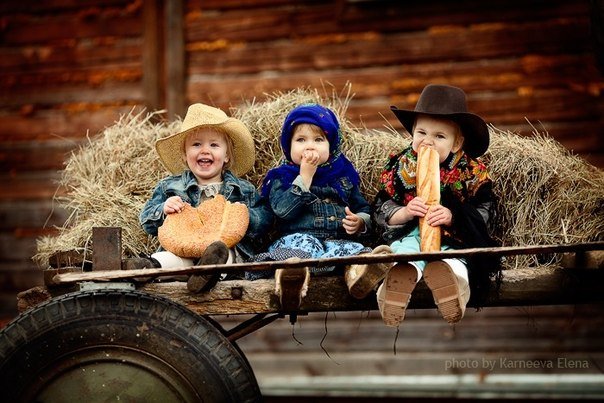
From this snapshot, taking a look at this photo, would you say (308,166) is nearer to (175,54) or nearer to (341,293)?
(341,293)

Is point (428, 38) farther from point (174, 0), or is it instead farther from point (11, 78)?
point (11, 78)

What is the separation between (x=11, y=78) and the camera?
6.91 meters

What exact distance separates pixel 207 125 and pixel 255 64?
2754 mm

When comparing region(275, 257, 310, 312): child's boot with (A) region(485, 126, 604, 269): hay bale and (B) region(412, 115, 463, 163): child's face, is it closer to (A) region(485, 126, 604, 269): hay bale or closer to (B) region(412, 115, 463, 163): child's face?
(B) region(412, 115, 463, 163): child's face

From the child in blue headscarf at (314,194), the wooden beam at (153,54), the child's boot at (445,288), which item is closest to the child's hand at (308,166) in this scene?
the child in blue headscarf at (314,194)

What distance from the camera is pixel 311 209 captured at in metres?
3.68

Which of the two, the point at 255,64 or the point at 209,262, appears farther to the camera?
the point at 255,64

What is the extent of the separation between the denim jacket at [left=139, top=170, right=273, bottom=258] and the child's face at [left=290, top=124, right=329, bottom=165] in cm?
26

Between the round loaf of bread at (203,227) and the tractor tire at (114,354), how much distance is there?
16.1 inches

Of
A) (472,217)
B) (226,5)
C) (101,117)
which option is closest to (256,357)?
(101,117)

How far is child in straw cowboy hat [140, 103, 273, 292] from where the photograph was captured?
3.69 m

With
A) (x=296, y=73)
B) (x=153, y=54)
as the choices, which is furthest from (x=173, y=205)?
(x=153, y=54)

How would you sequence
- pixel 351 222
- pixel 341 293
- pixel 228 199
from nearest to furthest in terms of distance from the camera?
pixel 341 293 < pixel 351 222 < pixel 228 199

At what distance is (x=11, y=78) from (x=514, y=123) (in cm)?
394
